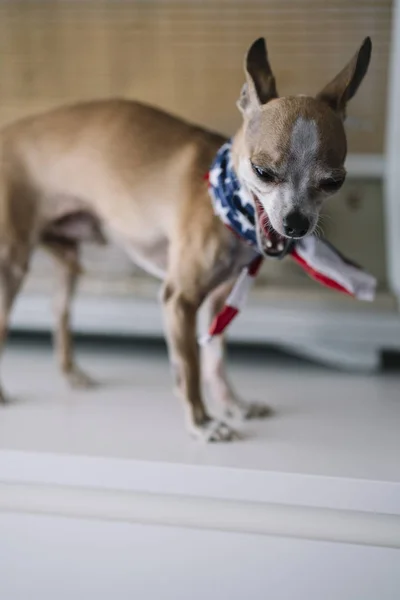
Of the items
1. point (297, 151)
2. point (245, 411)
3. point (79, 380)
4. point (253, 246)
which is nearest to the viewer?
point (297, 151)

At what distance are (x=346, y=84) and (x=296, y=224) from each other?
0.44ft

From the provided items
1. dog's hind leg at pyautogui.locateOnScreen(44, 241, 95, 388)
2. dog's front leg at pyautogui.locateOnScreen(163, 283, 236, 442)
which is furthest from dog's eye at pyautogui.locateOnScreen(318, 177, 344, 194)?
dog's hind leg at pyautogui.locateOnScreen(44, 241, 95, 388)

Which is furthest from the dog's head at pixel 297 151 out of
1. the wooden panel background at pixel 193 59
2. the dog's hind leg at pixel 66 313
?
the dog's hind leg at pixel 66 313

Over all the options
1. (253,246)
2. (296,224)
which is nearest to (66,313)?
(253,246)

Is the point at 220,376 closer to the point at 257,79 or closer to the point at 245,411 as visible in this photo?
the point at 245,411

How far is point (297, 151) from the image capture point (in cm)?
59

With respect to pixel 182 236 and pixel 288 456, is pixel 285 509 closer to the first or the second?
pixel 288 456

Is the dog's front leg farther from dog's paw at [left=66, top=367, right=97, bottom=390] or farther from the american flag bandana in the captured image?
dog's paw at [left=66, top=367, right=97, bottom=390]

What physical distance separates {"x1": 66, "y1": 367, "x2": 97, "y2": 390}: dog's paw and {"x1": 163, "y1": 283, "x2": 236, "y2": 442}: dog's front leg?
0.72ft

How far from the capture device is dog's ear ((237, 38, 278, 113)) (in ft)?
2.10

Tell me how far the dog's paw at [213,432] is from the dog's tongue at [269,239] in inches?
7.1

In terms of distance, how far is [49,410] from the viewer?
86 cm

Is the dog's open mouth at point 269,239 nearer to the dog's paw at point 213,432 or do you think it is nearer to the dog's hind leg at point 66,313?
the dog's paw at point 213,432

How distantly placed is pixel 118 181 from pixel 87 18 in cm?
27
